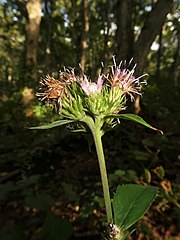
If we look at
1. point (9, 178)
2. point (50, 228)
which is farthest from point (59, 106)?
point (9, 178)

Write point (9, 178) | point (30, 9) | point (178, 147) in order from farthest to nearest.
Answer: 1. point (30, 9)
2. point (9, 178)
3. point (178, 147)

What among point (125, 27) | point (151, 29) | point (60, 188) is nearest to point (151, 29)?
point (151, 29)

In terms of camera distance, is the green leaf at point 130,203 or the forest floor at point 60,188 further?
the forest floor at point 60,188

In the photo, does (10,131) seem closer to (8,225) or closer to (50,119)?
(50,119)

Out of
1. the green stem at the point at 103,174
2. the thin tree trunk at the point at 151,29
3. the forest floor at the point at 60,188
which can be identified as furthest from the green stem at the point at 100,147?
the thin tree trunk at the point at 151,29

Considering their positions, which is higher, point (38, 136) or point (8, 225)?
point (38, 136)

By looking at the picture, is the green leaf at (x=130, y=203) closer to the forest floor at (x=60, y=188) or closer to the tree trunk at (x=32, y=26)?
the forest floor at (x=60, y=188)

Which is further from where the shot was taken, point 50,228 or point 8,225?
point 8,225
